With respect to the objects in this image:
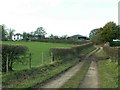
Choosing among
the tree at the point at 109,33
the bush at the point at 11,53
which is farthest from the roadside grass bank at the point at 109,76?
the tree at the point at 109,33

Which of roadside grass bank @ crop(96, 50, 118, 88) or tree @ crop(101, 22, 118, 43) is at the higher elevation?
tree @ crop(101, 22, 118, 43)

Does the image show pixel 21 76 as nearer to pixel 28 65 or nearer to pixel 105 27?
pixel 28 65

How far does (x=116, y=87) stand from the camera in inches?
658

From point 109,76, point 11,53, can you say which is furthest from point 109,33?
point 11,53

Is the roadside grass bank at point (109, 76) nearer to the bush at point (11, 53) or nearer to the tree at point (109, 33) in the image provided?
the bush at point (11, 53)

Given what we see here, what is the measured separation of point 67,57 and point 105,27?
81901 millimetres

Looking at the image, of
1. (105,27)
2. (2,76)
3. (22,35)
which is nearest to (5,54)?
(2,76)

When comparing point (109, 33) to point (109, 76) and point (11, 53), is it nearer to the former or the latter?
point (109, 76)

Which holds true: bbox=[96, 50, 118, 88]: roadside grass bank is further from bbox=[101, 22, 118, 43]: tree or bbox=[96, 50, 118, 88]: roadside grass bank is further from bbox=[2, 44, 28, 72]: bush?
bbox=[101, 22, 118, 43]: tree

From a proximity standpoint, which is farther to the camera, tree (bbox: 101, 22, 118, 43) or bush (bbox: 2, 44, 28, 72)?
tree (bbox: 101, 22, 118, 43)

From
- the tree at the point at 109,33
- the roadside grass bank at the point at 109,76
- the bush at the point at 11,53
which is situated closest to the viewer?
the roadside grass bank at the point at 109,76

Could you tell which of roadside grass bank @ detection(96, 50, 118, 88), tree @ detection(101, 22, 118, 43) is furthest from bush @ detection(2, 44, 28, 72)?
tree @ detection(101, 22, 118, 43)

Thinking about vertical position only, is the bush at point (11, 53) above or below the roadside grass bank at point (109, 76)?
above

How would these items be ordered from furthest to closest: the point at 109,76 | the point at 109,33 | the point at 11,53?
the point at 109,33, the point at 109,76, the point at 11,53
